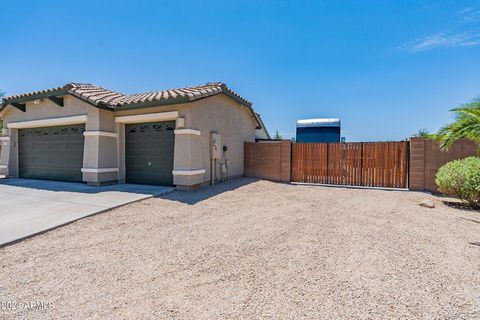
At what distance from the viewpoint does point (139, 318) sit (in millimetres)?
2543

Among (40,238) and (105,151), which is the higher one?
(105,151)

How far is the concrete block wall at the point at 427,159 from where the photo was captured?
359 inches

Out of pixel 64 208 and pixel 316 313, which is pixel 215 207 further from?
pixel 316 313

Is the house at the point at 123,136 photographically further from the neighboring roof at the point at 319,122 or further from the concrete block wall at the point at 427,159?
the concrete block wall at the point at 427,159

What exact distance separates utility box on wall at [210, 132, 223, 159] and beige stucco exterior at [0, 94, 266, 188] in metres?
0.17

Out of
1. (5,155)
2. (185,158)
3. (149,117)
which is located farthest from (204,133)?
(5,155)

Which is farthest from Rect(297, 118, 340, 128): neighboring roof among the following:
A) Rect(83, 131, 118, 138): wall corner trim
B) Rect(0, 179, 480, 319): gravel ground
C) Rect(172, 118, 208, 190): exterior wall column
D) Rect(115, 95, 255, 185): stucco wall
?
Rect(83, 131, 118, 138): wall corner trim

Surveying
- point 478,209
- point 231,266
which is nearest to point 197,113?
point 231,266

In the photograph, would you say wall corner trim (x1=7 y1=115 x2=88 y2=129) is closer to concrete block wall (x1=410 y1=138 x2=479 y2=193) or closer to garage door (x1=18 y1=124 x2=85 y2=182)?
garage door (x1=18 y1=124 x2=85 y2=182)

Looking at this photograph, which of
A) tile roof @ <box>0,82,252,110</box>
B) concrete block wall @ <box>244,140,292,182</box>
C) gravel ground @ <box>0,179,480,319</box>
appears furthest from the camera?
concrete block wall @ <box>244,140,292,182</box>

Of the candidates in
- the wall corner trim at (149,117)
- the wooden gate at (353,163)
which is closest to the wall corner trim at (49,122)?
the wall corner trim at (149,117)

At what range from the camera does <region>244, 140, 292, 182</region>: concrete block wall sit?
12.0m

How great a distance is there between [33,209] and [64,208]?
80 centimetres

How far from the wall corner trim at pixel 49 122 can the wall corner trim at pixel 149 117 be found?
160 cm
